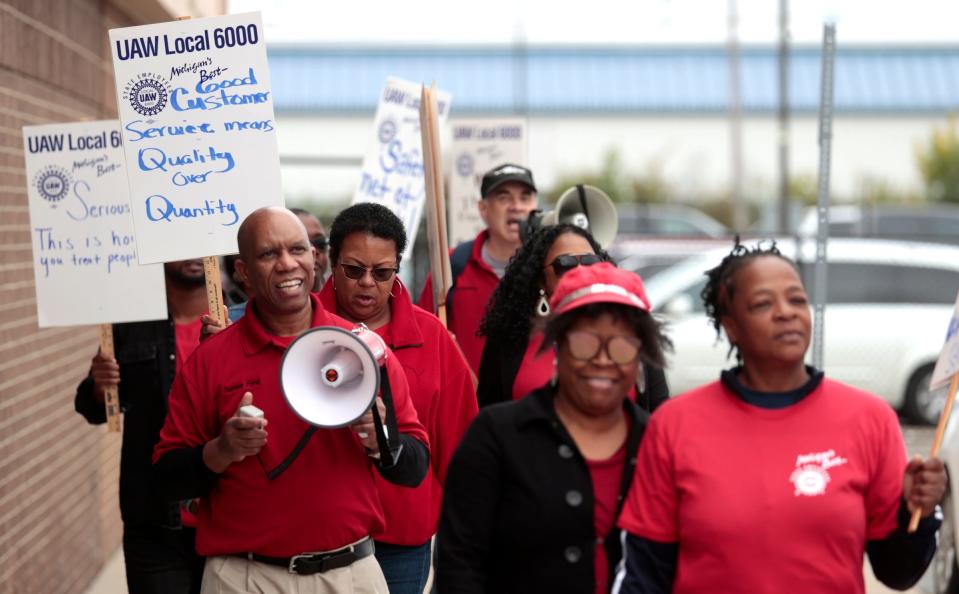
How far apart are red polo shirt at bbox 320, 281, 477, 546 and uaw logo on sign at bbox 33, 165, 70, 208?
179 centimetres

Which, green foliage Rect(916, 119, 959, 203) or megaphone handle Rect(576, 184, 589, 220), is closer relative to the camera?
megaphone handle Rect(576, 184, 589, 220)

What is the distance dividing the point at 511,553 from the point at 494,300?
1.67 metres

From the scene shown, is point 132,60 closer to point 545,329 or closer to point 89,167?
point 89,167

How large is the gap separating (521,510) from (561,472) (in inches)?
5.1

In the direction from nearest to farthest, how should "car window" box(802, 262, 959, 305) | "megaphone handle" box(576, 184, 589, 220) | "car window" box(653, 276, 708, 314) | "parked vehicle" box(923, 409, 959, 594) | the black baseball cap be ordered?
"parked vehicle" box(923, 409, 959, 594), "megaphone handle" box(576, 184, 589, 220), the black baseball cap, "car window" box(653, 276, 708, 314), "car window" box(802, 262, 959, 305)

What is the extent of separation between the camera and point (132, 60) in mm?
5164

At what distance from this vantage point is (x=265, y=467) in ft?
13.1

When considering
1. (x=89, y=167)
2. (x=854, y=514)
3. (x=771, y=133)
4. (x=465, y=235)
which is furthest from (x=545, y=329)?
(x=771, y=133)

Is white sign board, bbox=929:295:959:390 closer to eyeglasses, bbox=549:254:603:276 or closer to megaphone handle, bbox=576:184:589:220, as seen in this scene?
eyeglasses, bbox=549:254:603:276

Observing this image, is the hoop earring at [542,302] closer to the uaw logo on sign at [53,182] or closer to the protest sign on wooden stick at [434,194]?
the protest sign on wooden stick at [434,194]

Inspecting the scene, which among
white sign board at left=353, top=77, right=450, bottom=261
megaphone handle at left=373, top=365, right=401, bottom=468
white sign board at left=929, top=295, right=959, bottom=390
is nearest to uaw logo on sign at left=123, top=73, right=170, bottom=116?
megaphone handle at left=373, top=365, right=401, bottom=468

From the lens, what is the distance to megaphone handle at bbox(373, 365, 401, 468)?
3.93 m

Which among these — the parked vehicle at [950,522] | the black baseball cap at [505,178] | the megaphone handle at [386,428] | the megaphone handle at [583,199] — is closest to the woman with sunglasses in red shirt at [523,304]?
the megaphone handle at [386,428]

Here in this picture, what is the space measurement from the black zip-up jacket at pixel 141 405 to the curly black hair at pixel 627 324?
86.0 inches
